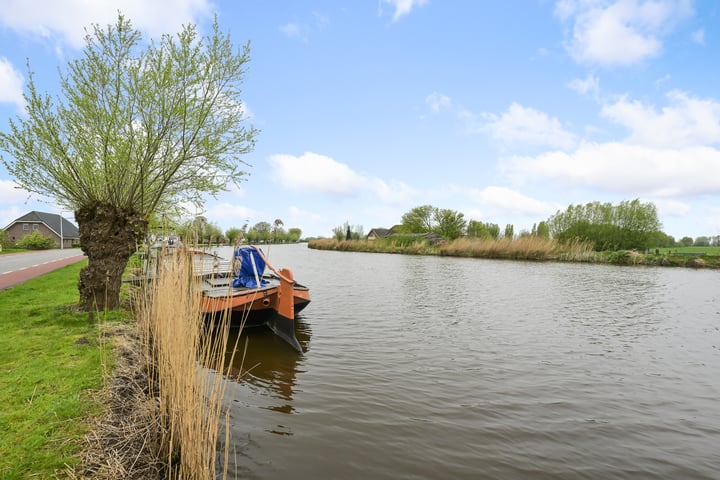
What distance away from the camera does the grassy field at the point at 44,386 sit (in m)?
3.02

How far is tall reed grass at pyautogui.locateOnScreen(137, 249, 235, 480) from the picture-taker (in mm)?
2818

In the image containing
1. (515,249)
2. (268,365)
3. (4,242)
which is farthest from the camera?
(515,249)

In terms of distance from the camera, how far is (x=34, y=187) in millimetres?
7707

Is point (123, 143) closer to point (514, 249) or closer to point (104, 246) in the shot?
point (104, 246)

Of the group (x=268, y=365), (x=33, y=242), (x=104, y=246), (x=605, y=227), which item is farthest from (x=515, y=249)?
(x=33, y=242)

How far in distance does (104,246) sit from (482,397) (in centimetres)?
842

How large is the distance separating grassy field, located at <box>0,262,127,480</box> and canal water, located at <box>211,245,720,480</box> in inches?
60.7

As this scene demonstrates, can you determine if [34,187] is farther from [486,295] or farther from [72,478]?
[486,295]

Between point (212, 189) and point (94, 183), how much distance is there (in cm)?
244

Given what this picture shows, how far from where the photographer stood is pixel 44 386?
13.8ft

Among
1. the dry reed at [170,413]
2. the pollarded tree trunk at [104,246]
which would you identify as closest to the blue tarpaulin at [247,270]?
the pollarded tree trunk at [104,246]

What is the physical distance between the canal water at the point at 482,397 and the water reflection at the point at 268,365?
40 millimetres

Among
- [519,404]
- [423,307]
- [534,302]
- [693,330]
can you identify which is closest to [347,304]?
[423,307]

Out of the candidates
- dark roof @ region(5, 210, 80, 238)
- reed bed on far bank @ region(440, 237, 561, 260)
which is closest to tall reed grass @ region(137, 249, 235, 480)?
reed bed on far bank @ region(440, 237, 561, 260)
